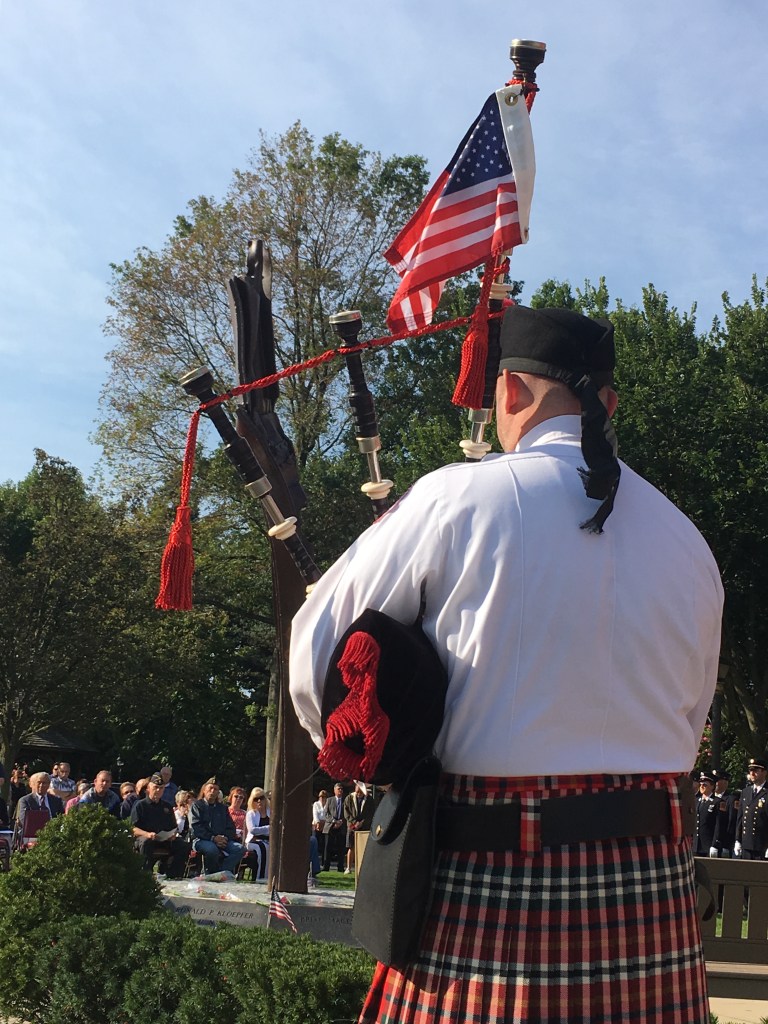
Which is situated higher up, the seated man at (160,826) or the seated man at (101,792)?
the seated man at (101,792)

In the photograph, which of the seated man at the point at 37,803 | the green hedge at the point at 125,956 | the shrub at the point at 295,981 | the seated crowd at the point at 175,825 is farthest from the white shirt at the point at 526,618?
the seated man at the point at 37,803

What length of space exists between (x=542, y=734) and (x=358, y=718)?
11.6 inches

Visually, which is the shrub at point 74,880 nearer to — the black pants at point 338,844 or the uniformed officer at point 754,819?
the uniformed officer at point 754,819

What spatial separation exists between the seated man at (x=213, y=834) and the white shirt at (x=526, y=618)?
Answer: 11658 millimetres

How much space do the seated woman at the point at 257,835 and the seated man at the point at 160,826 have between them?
2.56 ft

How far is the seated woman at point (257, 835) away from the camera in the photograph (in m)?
13.4

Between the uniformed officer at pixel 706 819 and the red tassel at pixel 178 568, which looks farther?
the uniformed officer at pixel 706 819

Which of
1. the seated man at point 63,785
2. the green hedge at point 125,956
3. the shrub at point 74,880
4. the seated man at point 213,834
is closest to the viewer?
the green hedge at point 125,956

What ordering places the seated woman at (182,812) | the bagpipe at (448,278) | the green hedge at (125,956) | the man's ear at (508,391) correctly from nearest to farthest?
1. the man's ear at (508,391)
2. the bagpipe at (448,278)
3. the green hedge at (125,956)
4. the seated woman at (182,812)

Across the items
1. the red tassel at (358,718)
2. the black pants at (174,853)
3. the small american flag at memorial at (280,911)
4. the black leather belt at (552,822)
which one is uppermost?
the red tassel at (358,718)

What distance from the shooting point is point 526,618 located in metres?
1.85

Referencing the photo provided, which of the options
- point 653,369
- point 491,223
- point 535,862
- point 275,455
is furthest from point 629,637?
point 653,369

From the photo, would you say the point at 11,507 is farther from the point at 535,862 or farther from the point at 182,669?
the point at 535,862

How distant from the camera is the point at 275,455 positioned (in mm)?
7000
